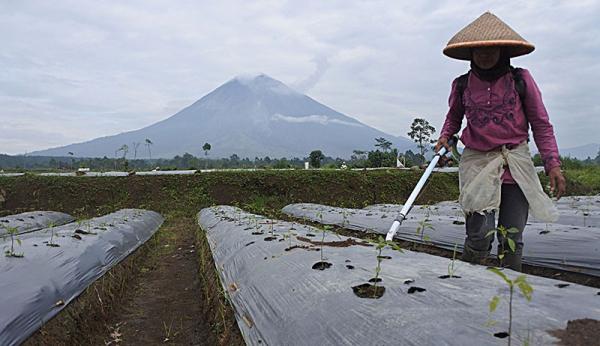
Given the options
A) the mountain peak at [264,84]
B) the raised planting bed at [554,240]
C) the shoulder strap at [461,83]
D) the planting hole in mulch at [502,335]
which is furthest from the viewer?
the mountain peak at [264,84]

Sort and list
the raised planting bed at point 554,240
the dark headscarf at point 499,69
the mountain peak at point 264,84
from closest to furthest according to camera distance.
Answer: the dark headscarf at point 499,69
the raised planting bed at point 554,240
the mountain peak at point 264,84

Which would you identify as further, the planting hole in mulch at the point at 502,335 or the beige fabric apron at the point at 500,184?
the beige fabric apron at the point at 500,184

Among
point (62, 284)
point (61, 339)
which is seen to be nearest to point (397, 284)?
point (61, 339)

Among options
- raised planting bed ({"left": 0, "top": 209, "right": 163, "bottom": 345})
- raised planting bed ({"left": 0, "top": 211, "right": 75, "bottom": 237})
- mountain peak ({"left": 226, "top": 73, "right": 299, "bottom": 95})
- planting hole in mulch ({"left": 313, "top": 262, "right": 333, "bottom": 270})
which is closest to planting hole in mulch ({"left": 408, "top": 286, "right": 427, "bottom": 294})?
planting hole in mulch ({"left": 313, "top": 262, "right": 333, "bottom": 270})

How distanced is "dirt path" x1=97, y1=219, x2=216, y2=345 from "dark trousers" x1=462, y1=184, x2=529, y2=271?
5.69 feet

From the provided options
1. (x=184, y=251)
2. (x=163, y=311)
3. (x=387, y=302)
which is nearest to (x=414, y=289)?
(x=387, y=302)

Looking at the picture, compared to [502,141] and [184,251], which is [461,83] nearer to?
[502,141]

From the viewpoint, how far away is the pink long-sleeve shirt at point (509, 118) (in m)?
2.39

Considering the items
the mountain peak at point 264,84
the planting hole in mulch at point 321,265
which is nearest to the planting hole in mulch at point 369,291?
the planting hole in mulch at point 321,265

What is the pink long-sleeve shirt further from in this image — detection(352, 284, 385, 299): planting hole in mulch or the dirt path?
the dirt path

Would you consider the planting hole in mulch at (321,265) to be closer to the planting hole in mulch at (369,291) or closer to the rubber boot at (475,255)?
the planting hole in mulch at (369,291)

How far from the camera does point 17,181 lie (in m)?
11.6

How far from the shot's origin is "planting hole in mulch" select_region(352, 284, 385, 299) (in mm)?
1658

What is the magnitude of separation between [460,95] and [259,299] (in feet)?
5.51
